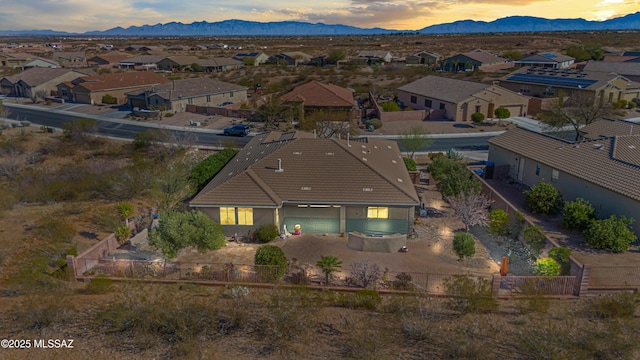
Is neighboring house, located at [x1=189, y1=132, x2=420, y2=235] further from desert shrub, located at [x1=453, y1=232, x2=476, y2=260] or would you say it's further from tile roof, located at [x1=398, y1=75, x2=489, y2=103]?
tile roof, located at [x1=398, y1=75, x2=489, y2=103]

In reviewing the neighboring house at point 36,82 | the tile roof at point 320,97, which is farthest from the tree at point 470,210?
the neighboring house at point 36,82

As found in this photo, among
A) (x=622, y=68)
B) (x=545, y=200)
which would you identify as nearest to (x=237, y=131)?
(x=545, y=200)

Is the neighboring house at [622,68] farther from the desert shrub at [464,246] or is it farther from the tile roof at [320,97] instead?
the desert shrub at [464,246]

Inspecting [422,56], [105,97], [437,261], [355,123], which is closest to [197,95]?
[105,97]

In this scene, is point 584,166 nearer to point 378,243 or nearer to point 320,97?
point 378,243

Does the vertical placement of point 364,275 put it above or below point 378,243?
above

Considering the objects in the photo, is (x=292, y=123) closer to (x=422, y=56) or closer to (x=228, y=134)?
(x=228, y=134)

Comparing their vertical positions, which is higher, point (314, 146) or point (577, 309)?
point (314, 146)
